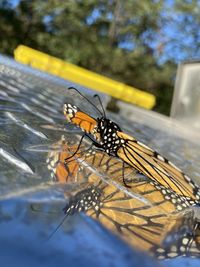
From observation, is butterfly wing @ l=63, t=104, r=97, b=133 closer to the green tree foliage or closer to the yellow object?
the yellow object

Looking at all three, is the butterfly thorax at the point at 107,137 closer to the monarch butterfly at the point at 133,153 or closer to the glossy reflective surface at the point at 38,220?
the monarch butterfly at the point at 133,153

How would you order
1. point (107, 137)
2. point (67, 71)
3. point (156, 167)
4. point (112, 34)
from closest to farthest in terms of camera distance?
point (156, 167), point (107, 137), point (67, 71), point (112, 34)

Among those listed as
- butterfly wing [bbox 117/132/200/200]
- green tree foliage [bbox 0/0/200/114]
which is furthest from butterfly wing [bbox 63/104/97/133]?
green tree foliage [bbox 0/0/200/114]

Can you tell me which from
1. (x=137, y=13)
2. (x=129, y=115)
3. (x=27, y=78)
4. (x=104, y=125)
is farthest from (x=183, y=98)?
(x=137, y=13)

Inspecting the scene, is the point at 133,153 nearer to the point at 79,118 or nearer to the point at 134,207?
the point at 79,118

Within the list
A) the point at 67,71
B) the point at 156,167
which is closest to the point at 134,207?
the point at 156,167

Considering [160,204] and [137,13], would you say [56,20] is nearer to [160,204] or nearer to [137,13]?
[137,13]
